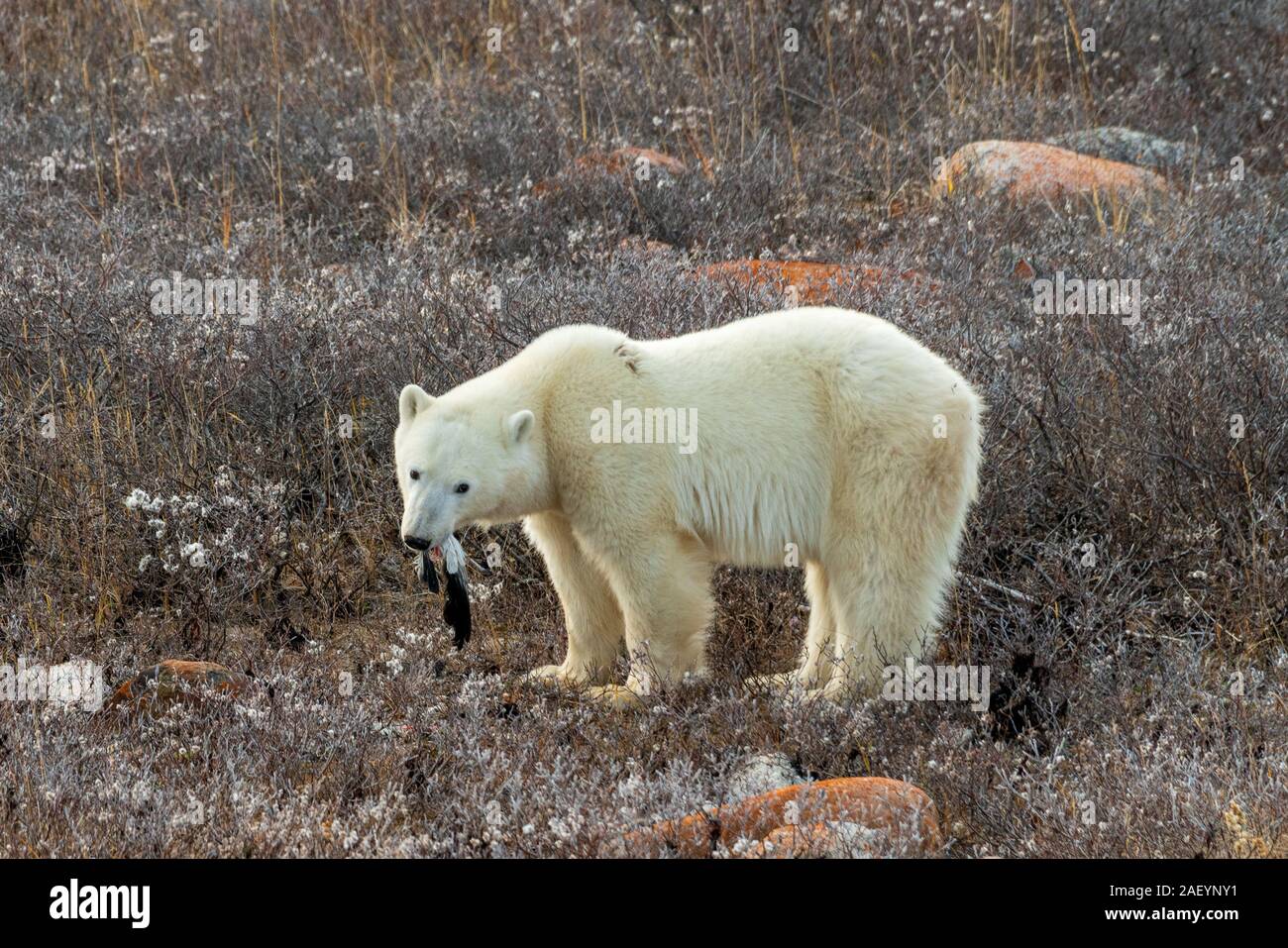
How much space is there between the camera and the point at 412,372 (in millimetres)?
5418

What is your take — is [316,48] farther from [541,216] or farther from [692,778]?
[692,778]

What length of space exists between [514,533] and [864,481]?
155 cm

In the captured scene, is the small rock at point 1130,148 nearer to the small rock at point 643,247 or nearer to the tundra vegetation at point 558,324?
the tundra vegetation at point 558,324

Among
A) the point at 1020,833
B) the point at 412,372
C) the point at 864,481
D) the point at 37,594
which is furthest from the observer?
the point at 412,372

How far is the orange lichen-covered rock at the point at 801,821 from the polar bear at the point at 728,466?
0.89 meters

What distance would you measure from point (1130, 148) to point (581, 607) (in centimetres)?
669

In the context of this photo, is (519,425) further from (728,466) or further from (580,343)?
(728,466)

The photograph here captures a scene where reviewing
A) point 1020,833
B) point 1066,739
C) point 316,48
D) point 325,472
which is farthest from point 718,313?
point 316,48

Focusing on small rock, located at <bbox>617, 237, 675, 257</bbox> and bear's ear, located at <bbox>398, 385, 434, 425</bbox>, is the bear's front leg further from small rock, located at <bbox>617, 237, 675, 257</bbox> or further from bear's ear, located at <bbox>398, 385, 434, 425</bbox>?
small rock, located at <bbox>617, 237, 675, 257</bbox>

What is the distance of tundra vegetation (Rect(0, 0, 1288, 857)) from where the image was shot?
3.32 m

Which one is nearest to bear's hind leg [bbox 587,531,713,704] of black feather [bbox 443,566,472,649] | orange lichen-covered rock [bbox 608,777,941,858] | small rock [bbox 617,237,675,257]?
black feather [bbox 443,566,472,649]

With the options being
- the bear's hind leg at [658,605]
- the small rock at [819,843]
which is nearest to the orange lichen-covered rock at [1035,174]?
the bear's hind leg at [658,605]

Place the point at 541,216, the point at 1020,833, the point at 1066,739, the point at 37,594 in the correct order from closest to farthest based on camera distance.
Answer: the point at 1020,833
the point at 1066,739
the point at 37,594
the point at 541,216

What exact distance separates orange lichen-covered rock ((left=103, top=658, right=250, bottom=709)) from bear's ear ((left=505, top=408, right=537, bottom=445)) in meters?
1.00
